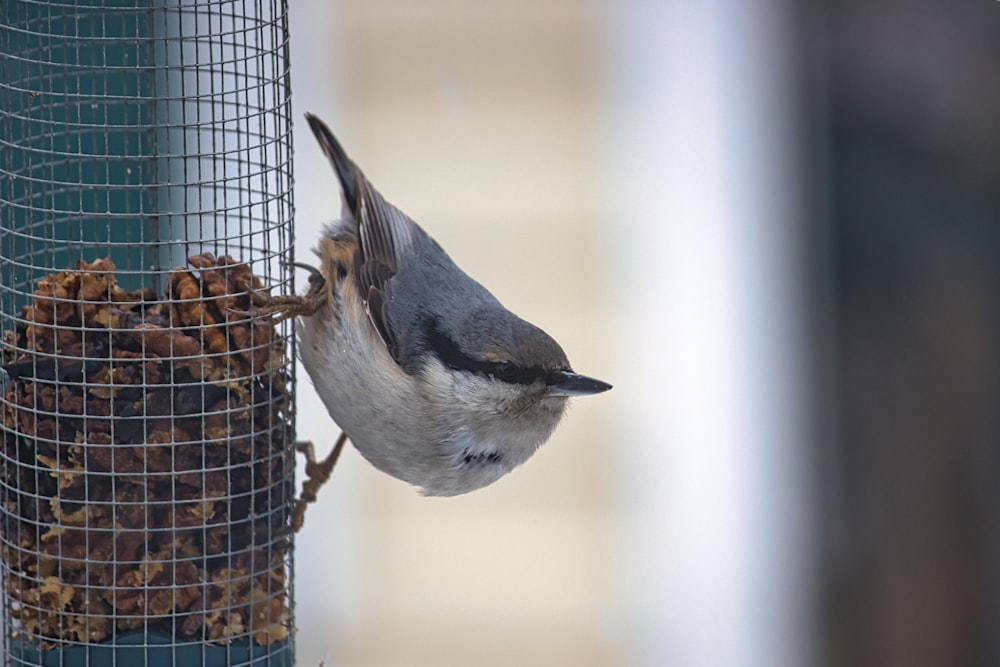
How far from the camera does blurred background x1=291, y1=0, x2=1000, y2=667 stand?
5.86 m

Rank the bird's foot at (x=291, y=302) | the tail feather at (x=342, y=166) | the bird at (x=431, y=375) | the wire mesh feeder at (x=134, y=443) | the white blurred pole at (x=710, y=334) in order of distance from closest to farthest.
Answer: the wire mesh feeder at (x=134, y=443) < the bird's foot at (x=291, y=302) < the bird at (x=431, y=375) < the tail feather at (x=342, y=166) < the white blurred pole at (x=710, y=334)

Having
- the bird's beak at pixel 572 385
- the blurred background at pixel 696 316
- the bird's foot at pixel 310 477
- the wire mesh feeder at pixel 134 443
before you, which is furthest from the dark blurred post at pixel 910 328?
the wire mesh feeder at pixel 134 443

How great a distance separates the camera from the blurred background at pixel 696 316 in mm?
5855

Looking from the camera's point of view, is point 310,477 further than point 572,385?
Yes

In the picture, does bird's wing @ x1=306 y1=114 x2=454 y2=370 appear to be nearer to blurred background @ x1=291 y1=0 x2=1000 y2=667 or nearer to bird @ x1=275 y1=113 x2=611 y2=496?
bird @ x1=275 y1=113 x2=611 y2=496

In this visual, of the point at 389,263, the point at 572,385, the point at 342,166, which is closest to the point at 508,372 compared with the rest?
the point at 572,385

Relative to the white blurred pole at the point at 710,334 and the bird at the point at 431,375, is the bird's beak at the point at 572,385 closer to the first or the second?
the bird at the point at 431,375

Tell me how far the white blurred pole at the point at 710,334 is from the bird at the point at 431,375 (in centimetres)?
246

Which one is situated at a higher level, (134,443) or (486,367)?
(486,367)

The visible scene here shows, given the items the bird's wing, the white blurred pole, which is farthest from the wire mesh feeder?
the white blurred pole

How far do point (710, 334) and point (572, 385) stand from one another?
282cm

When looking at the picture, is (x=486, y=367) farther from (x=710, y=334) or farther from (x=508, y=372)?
(x=710, y=334)

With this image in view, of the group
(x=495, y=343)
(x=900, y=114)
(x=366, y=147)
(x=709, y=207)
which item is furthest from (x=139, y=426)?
(x=900, y=114)

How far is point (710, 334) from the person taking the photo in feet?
20.2
